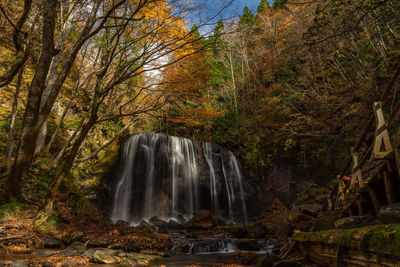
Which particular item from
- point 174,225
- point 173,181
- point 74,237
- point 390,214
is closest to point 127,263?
→ point 74,237

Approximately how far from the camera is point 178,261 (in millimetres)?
6906

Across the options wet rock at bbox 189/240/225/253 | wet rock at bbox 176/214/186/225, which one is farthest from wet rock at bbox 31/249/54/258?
wet rock at bbox 176/214/186/225

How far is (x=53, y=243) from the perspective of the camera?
A: 22.3 feet

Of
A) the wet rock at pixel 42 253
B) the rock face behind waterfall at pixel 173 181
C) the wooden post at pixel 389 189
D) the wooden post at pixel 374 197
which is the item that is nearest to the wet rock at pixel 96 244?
the wet rock at pixel 42 253

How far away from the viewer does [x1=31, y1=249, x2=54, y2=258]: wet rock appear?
230 inches

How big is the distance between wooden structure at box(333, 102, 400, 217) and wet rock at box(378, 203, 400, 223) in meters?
0.65

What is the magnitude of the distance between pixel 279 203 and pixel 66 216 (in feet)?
42.1

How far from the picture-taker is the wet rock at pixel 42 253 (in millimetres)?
5833

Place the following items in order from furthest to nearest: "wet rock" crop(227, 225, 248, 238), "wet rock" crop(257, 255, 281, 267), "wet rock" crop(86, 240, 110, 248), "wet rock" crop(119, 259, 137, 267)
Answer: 1. "wet rock" crop(227, 225, 248, 238)
2. "wet rock" crop(86, 240, 110, 248)
3. "wet rock" crop(119, 259, 137, 267)
4. "wet rock" crop(257, 255, 281, 267)

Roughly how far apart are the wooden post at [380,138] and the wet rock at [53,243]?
8.09 m

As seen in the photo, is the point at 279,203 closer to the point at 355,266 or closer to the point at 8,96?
the point at 355,266

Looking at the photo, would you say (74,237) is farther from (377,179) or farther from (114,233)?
(377,179)

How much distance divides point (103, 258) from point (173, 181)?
9.71 m

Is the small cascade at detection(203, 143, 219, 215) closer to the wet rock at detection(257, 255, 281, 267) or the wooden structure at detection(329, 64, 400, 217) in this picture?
the wooden structure at detection(329, 64, 400, 217)
